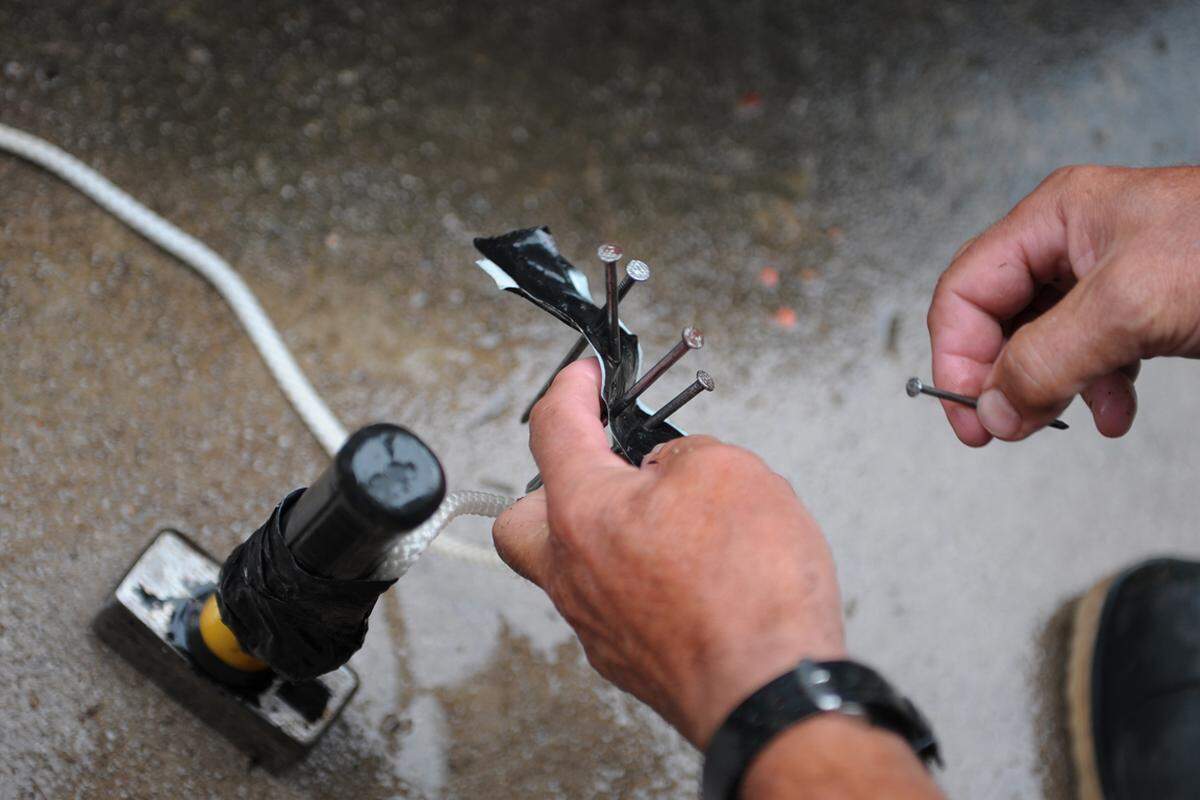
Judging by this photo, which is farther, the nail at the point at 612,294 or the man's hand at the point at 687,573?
the nail at the point at 612,294

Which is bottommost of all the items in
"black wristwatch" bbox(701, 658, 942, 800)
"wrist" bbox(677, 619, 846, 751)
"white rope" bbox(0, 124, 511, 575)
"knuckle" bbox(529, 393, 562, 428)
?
"black wristwatch" bbox(701, 658, 942, 800)

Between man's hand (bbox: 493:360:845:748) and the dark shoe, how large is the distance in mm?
959

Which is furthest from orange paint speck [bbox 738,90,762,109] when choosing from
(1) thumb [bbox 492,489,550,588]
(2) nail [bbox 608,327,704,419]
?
(1) thumb [bbox 492,489,550,588]

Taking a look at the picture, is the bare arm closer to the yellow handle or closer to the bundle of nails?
the bundle of nails

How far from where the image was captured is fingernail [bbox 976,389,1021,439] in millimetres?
1123

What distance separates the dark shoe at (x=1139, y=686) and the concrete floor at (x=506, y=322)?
0.20 ft

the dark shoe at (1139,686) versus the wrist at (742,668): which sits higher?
the wrist at (742,668)

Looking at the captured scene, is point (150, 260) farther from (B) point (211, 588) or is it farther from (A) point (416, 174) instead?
(B) point (211, 588)

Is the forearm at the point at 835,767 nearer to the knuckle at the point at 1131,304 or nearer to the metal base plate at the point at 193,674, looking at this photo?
the knuckle at the point at 1131,304

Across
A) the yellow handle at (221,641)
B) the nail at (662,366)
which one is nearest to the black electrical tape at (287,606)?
the yellow handle at (221,641)

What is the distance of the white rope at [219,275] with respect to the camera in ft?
4.93

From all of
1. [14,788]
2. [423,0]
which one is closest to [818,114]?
[423,0]

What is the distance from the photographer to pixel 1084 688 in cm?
164

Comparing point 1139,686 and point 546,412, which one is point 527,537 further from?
point 1139,686
